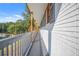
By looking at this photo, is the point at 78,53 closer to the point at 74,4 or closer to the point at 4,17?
the point at 74,4

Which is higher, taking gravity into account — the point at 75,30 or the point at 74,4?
the point at 74,4

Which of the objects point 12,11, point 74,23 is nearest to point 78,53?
point 74,23

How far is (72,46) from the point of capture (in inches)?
102

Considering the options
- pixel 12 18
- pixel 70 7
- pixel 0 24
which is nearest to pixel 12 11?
pixel 12 18

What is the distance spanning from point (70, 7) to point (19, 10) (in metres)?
3.02

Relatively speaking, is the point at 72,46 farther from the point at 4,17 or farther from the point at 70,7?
the point at 4,17

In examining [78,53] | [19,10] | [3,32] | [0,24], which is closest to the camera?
[78,53]

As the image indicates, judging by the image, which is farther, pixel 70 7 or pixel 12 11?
pixel 12 11

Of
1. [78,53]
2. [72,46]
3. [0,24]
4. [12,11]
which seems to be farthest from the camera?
[12,11]

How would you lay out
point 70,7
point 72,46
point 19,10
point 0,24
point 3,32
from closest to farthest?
point 72,46, point 70,7, point 3,32, point 0,24, point 19,10

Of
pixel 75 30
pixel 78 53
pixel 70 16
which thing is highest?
pixel 70 16

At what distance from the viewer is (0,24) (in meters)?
4.23

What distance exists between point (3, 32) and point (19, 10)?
1.86 m

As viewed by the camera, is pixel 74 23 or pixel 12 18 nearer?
pixel 74 23
